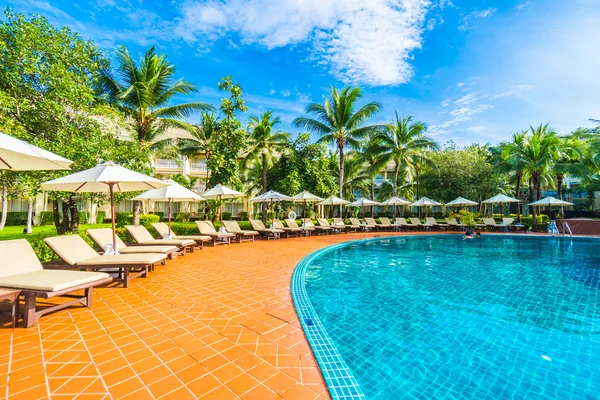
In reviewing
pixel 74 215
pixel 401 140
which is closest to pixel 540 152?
pixel 401 140

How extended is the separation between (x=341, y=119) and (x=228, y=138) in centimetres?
848

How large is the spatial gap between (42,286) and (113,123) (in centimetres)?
799

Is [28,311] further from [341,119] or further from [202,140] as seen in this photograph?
[341,119]

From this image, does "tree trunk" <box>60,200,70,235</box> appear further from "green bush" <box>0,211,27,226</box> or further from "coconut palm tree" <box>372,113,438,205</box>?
"coconut palm tree" <box>372,113,438,205</box>

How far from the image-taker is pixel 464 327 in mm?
4148

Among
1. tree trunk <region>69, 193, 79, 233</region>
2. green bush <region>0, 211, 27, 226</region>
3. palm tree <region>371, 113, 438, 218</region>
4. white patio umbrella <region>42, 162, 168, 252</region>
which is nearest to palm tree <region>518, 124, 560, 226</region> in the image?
palm tree <region>371, 113, 438, 218</region>

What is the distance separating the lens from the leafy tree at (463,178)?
23156 millimetres

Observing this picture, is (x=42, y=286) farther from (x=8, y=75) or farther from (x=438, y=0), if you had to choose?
(x=438, y=0)

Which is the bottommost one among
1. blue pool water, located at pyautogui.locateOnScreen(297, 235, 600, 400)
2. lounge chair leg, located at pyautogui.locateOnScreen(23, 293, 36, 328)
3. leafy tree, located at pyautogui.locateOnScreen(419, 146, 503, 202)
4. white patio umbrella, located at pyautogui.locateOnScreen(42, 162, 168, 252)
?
blue pool water, located at pyautogui.locateOnScreen(297, 235, 600, 400)

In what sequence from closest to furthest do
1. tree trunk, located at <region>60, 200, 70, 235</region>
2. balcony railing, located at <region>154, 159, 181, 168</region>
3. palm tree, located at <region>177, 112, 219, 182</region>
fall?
1. tree trunk, located at <region>60, 200, 70, 235</region>
2. palm tree, located at <region>177, 112, 219, 182</region>
3. balcony railing, located at <region>154, 159, 181, 168</region>

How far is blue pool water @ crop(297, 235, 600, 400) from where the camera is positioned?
9.46ft

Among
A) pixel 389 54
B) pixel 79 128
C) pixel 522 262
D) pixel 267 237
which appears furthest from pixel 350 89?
pixel 79 128

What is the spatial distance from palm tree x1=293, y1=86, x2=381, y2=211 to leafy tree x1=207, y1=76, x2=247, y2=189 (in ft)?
19.0

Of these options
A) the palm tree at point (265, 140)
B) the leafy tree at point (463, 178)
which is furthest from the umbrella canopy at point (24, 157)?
the leafy tree at point (463, 178)
